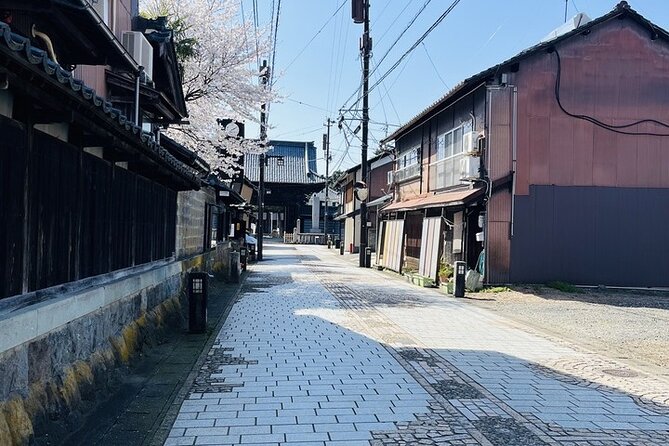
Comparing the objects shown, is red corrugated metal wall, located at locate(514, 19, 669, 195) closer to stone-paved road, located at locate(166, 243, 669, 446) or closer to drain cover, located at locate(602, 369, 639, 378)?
stone-paved road, located at locate(166, 243, 669, 446)

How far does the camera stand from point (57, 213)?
5.47 m

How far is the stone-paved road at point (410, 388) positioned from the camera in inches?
217

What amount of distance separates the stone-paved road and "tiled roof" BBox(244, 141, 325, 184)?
48.6 meters

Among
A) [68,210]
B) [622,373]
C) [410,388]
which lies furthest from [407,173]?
[68,210]

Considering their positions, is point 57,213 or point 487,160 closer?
point 57,213

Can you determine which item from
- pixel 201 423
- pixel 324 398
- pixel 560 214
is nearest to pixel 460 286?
pixel 560 214

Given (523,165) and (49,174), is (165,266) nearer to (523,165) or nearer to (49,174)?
(49,174)

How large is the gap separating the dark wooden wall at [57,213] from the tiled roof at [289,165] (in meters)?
51.9

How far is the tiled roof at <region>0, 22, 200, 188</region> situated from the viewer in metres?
3.11

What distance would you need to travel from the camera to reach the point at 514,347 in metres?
9.95

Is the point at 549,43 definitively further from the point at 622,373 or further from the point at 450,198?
the point at 622,373

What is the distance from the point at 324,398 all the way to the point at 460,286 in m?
11.0

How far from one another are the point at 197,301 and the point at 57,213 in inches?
213

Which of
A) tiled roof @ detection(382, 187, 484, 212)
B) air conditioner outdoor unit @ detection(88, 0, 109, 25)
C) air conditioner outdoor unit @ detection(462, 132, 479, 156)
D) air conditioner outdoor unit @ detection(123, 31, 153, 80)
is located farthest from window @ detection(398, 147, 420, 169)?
air conditioner outdoor unit @ detection(88, 0, 109, 25)
